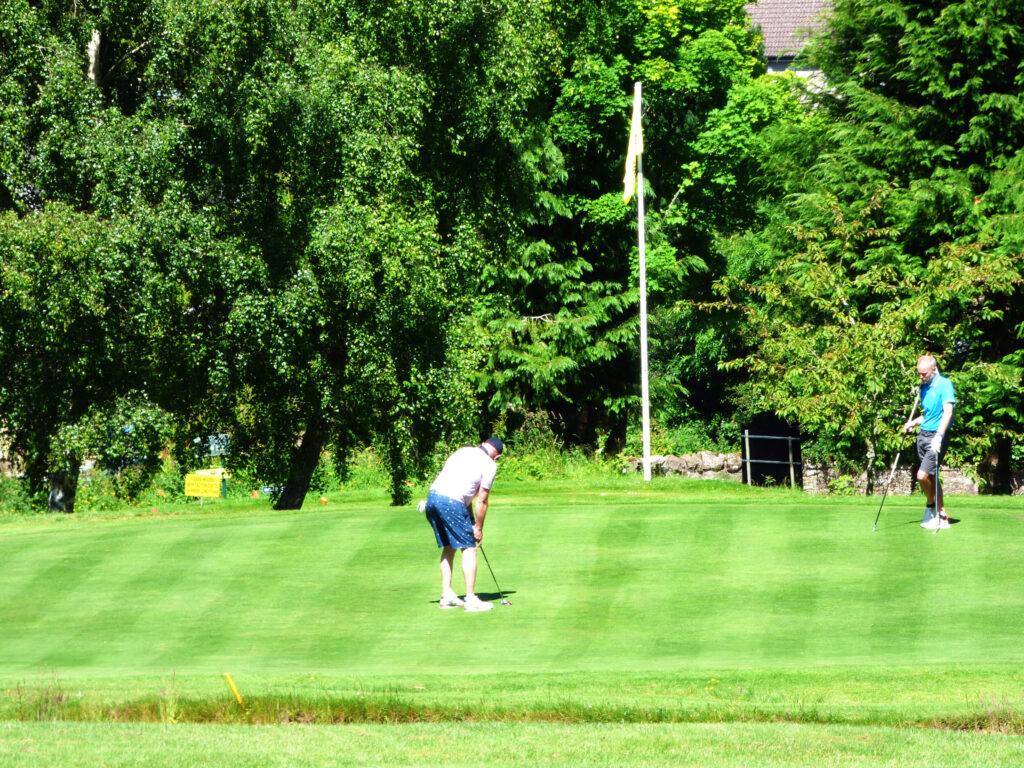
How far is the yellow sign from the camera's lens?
29.1m

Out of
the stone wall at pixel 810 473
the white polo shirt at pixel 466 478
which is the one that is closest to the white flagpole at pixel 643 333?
the stone wall at pixel 810 473

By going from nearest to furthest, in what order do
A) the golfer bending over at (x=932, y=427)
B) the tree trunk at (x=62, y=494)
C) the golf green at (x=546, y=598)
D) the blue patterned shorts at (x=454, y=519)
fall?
the golf green at (x=546, y=598)
the blue patterned shorts at (x=454, y=519)
the golfer bending over at (x=932, y=427)
the tree trunk at (x=62, y=494)

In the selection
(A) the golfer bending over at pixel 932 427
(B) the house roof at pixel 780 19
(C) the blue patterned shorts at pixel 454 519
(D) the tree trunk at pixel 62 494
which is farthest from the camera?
(B) the house roof at pixel 780 19

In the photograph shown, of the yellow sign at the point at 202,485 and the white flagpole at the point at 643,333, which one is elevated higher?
the white flagpole at the point at 643,333

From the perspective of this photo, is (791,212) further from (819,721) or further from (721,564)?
(819,721)

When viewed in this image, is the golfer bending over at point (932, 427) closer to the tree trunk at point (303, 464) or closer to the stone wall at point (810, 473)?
the stone wall at point (810, 473)

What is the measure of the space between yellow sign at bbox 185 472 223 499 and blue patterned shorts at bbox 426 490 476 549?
18.9 meters

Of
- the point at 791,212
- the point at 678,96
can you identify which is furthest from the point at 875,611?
the point at 678,96

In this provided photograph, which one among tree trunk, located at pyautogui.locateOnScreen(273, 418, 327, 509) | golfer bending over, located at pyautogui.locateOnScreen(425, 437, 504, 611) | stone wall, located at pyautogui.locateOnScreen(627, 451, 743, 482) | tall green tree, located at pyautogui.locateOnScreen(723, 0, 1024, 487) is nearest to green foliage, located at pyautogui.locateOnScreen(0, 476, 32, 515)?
tree trunk, located at pyautogui.locateOnScreen(273, 418, 327, 509)

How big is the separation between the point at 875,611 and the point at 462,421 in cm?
1359

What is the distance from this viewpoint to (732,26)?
122 ft

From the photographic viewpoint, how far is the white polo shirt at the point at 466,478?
1134cm

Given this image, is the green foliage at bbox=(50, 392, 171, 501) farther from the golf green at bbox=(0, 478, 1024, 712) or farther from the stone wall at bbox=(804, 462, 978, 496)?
the stone wall at bbox=(804, 462, 978, 496)

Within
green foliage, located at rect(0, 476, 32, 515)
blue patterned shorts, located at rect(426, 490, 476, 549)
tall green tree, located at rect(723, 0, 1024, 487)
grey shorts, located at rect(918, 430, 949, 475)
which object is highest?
Result: tall green tree, located at rect(723, 0, 1024, 487)
